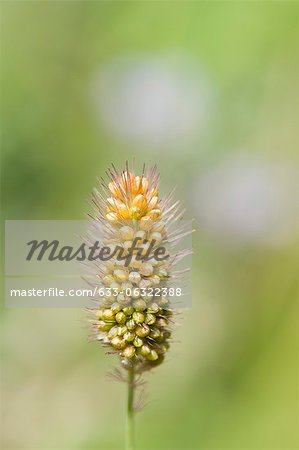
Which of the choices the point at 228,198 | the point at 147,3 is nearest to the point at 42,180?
the point at 228,198

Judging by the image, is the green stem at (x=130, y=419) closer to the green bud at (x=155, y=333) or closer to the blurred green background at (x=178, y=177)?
the green bud at (x=155, y=333)

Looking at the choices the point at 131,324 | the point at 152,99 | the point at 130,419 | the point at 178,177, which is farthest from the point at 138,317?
the point at 152,99

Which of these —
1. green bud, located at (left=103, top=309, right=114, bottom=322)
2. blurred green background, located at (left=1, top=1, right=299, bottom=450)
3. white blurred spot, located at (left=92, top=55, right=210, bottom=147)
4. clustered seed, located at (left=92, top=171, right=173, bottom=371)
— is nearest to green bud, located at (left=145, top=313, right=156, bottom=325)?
clustered seed, located at (left=92, top=171, right=173, bottom=371)

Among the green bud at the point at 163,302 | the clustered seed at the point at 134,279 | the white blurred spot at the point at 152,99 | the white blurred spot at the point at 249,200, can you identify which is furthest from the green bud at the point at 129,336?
the white blurred spot at the point at 152,99

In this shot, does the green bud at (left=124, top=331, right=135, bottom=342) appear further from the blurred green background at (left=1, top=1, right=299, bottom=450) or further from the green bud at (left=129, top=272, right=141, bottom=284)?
the blurred green background at (left=1, top=1, right=299, bottom=450)

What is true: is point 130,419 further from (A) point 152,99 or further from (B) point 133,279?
(A) point 152,99
